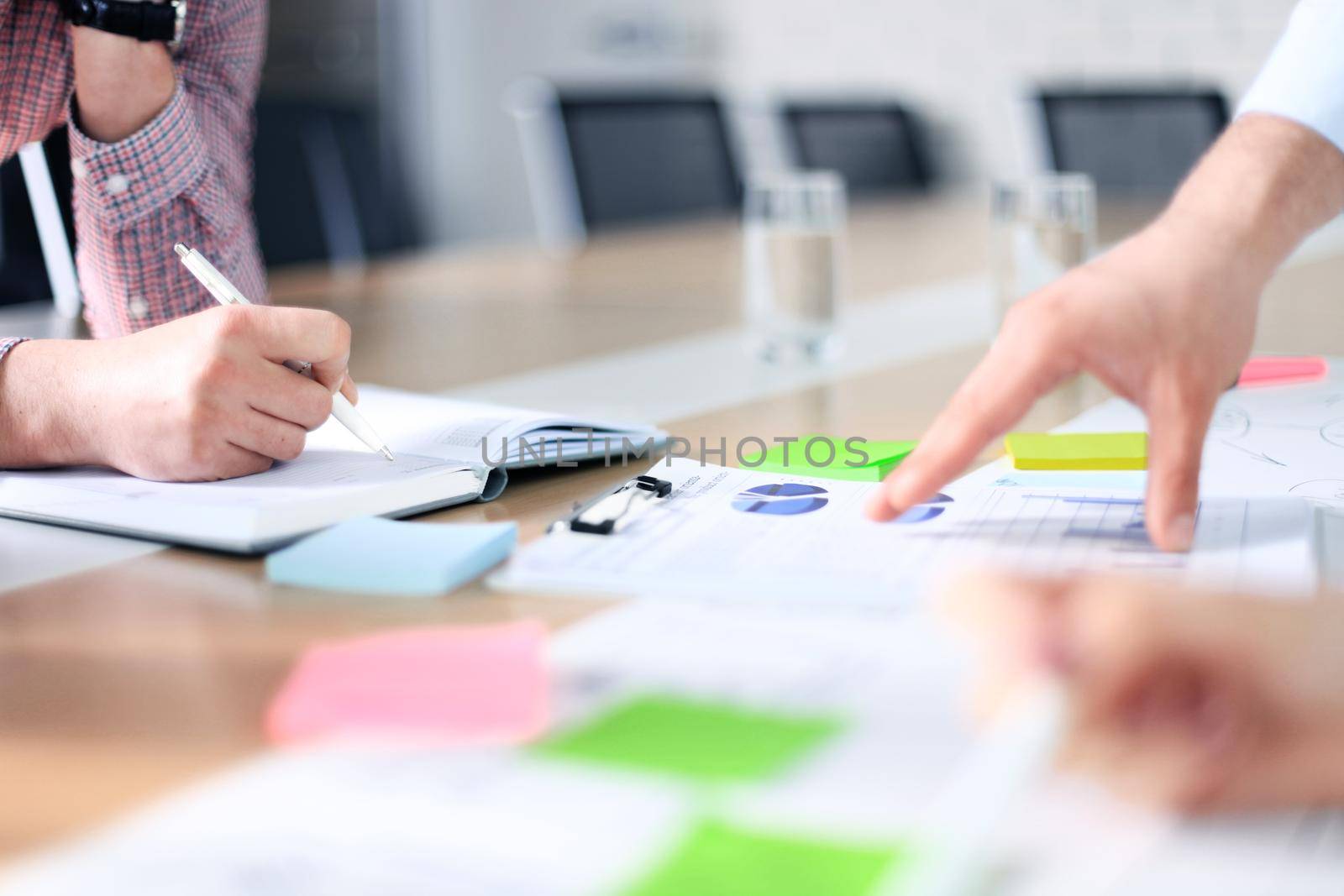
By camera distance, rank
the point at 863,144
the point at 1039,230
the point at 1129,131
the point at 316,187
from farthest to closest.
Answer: the point at 863,144 → the point at 1129,131 → the point at 316,187 → the point at 1039,230

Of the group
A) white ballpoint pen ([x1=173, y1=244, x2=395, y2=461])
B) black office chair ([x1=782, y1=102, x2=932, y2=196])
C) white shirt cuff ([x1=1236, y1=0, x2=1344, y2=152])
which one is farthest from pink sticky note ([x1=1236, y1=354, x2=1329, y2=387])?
black office chair ([x1=782, y1=102, x2=932, y2=196])

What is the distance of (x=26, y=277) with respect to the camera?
175 cm

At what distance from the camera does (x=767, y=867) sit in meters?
0.33

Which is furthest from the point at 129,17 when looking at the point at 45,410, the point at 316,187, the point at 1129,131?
the point at 1129,131

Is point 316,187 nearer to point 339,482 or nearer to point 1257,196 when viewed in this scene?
point 339,482

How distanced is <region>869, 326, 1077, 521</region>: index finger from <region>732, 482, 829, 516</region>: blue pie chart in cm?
9

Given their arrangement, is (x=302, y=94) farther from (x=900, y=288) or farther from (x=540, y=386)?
(x=540, y=386)

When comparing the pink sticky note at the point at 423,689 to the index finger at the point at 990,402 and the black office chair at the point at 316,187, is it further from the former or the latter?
the black office chair at the point at 316,187

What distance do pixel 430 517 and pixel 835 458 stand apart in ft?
0.74

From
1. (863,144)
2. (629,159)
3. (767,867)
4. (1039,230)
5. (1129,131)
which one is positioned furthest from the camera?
(863,144)

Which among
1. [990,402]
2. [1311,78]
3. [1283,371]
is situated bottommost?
[1283,371]

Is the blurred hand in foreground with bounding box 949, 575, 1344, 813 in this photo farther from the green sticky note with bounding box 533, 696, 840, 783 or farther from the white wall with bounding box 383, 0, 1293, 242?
the white wall with bounding box 383, 0, 1293, 242

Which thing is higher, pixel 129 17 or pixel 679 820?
pixel 129 17

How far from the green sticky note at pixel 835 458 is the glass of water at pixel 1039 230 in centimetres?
42
